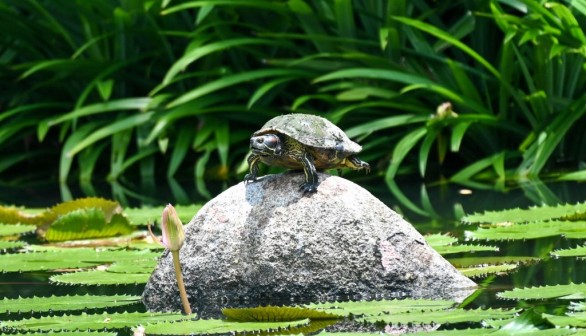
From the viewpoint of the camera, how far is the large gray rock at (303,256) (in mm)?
3463

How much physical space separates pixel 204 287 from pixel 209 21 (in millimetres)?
5645

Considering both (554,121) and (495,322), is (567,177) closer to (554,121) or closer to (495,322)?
(554,121)

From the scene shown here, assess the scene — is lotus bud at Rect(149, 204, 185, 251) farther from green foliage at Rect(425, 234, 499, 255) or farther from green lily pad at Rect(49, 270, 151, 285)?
green foliage at Rect(425, 234, 499, 255)

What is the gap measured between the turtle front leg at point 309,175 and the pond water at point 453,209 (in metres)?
0.60

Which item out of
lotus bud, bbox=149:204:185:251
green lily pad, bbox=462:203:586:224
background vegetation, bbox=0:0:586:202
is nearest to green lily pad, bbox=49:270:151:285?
lotus bud, bbox=149:204:185:251

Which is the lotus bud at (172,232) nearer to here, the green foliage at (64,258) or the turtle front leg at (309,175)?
the turtle front leg at (309,175)

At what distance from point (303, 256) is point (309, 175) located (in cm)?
27

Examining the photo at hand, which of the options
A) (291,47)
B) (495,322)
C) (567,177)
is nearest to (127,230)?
(567,177)

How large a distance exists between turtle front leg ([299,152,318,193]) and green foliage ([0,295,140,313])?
2.06 ft

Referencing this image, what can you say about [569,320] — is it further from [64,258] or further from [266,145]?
[64,258]

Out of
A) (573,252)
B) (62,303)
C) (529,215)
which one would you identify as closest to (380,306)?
(62,303)

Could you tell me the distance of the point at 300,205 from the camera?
3.55 meters

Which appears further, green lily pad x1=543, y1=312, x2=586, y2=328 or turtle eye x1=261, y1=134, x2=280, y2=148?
turtle eye x1=261, y1=134, x2=280, y2=148

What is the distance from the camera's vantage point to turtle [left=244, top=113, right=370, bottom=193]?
139 inches
